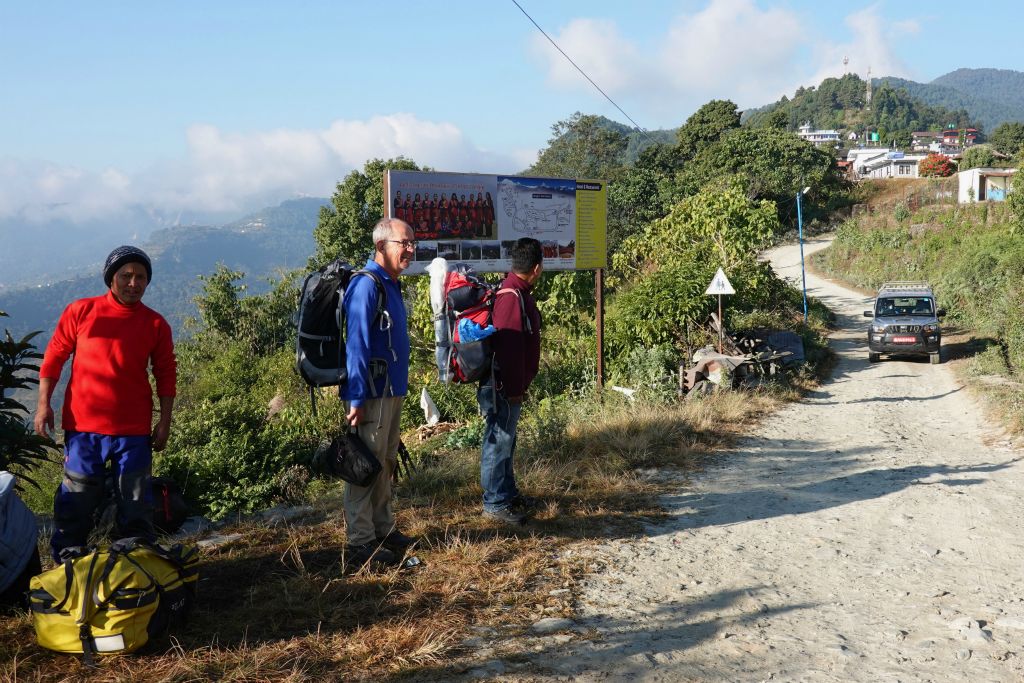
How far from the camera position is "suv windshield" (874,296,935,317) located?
1759 cm

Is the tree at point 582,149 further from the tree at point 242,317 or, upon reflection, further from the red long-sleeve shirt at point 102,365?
the red long-sleeve shirt at point 102,365

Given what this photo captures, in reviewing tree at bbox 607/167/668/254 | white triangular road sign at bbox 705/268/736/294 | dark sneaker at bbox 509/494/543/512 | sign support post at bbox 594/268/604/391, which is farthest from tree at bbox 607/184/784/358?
tree at bbox 607/167/668/254

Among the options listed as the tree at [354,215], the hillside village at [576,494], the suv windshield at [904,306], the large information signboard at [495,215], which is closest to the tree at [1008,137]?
the tree at [354,215]

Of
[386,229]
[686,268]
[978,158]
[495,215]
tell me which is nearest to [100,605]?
[386,229]

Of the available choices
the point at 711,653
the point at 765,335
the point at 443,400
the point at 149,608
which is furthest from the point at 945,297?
the point at 149,608

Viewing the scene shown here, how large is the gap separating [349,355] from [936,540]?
13.8ft

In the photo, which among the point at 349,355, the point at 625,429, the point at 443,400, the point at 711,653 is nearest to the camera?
the point at 711,653

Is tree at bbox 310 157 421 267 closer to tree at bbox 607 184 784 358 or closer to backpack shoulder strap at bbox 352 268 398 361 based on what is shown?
tree at bbox 607 184 784 358

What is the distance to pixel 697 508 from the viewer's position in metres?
5.98

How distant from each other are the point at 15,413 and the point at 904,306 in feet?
57.9

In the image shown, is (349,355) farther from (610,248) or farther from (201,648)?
(610,248)

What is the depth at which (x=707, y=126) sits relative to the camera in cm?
6662

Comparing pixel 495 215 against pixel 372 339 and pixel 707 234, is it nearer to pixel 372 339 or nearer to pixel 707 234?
pixel 372 339

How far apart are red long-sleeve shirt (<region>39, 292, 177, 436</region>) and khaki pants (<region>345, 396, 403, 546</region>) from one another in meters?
1.11
